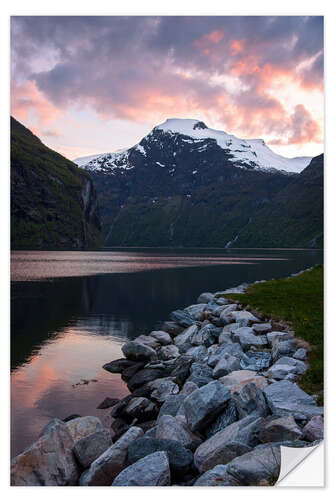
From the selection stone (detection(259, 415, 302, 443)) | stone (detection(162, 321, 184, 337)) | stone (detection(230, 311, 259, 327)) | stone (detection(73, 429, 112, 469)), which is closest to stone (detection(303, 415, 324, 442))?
stone (detection(259, 415, 302, 443))

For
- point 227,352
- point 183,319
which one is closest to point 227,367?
point 227,352

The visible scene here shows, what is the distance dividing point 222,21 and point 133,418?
11.5 meters

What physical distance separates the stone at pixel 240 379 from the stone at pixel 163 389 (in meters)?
2.63

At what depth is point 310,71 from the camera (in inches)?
418

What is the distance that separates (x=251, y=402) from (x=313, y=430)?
1.47m

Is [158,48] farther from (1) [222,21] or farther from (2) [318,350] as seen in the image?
(2) [318,350]

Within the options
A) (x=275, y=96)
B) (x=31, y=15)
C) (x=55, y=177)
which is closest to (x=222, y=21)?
(x=275, y=96)

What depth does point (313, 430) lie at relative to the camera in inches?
304

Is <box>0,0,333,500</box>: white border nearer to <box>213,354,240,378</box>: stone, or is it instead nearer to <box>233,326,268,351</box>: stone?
<box>213,354,240,378</box>: stone

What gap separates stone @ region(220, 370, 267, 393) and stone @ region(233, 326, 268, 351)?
3096 millimetres

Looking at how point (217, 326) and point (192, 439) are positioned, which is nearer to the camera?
point (192, 439)

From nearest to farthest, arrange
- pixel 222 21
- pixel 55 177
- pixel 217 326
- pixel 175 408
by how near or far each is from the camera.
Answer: pixel 222 21, pixel 175 408, pixel 217 326, pixel 55 177

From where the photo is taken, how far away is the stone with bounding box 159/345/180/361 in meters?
18.6

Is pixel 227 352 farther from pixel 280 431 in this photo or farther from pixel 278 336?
pixel 280 431
